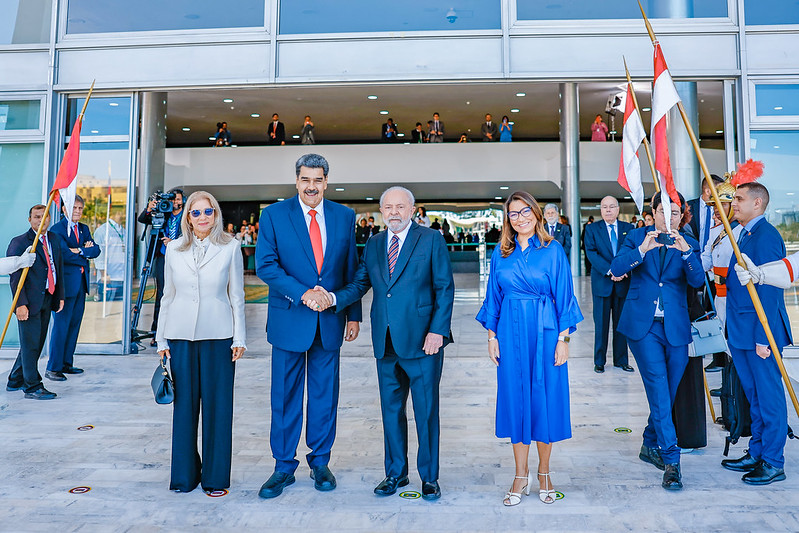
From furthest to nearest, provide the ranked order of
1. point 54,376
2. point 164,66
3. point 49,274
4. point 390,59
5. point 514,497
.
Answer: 1. point 164,66
2. point 390,59
3. point 54,376
4. point 49,274
5. point 514,497

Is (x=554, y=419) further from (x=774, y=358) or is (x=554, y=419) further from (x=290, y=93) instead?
(x=290, y=93)

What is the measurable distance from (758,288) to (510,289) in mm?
1377

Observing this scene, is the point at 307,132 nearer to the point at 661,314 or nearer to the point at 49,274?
the point at 49,274

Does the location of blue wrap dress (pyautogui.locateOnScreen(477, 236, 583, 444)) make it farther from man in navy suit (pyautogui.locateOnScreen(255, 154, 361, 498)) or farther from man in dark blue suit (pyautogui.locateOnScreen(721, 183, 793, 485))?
man in dark blue suit (pyautogui.locateOnScreen(721, 183, 793, 485))

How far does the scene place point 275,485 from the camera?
2883 mm

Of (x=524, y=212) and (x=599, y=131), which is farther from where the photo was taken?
(x=599, y=131)

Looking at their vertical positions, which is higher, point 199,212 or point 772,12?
point 772,12

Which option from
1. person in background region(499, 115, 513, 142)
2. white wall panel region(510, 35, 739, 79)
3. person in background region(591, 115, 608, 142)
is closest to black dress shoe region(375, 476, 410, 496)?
white wall panel region(510, 35, 739, 79)

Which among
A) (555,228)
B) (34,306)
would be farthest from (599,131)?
(34,306)

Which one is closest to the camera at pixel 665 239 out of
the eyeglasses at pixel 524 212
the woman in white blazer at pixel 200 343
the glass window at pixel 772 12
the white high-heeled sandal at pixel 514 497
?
the eyeglasses at pixel 524 212

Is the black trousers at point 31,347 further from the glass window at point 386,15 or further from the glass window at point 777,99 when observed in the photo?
the glass window at point 777,99

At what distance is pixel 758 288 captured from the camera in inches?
122

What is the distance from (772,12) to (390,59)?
148 inches

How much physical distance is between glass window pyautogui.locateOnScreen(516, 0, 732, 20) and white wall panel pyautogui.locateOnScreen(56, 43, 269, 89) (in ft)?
8.97
